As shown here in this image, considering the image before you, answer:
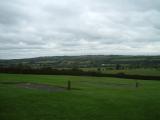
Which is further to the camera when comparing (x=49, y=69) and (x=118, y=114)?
(x=49, y=69)

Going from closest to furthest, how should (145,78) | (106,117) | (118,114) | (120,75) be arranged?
1. (106,117)
2. (118,114)
3. (145,78)
4. (120,75)

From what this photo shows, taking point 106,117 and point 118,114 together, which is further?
point 118,114

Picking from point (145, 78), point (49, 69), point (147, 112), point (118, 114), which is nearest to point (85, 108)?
point (118, 114)

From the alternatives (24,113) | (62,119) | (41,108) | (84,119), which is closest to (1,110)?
(24,113)

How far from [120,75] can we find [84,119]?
37.0 metres

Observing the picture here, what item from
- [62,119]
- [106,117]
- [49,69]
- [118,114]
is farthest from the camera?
[49,69]

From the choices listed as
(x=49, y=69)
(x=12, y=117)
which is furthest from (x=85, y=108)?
(x=49, y=69)

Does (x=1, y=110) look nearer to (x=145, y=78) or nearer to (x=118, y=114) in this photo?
(x=118, y=114)

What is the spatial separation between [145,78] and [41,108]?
34.6 meters

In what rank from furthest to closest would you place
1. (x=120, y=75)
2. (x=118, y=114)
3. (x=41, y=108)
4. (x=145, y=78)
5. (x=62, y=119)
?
(x=120, y=75), (x=145, y=78), (x=41, y=108), (x=118, y=114), (x=62, y=119)

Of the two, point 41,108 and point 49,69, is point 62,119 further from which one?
point 49,69

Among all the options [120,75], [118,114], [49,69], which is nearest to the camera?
[118,114]

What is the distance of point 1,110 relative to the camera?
1057 cm

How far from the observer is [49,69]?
161ft
